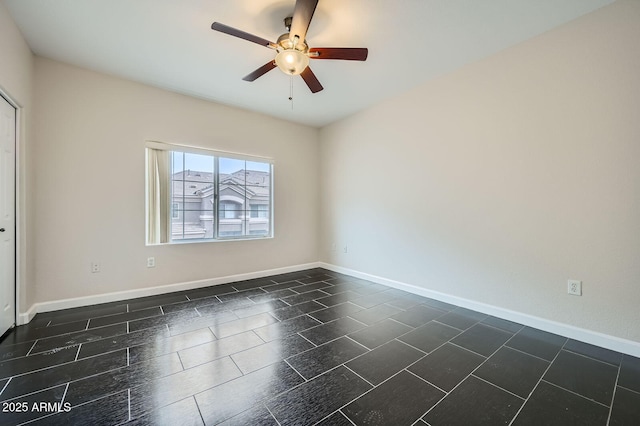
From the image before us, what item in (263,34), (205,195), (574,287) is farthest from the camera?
(205,195)

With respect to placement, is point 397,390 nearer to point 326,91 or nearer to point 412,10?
point 412,10

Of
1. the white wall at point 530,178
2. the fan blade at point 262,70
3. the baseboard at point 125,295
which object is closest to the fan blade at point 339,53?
the fan blade at point 262,70

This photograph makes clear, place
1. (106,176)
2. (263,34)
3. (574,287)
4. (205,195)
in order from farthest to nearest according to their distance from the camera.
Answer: (205,195) → (106,176) → (263,34) → (574,287)

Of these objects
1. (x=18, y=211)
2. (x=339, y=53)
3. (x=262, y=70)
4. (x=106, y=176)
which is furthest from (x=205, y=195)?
(x=339, y=53)

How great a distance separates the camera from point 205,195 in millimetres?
3850

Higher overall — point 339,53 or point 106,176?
point 339,53

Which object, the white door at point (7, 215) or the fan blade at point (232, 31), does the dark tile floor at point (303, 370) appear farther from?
the fan blade at point (232, 31)

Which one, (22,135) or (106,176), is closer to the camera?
(22,135)

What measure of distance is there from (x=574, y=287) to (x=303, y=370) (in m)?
2.35

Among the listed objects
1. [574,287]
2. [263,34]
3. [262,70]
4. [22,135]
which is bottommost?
[574,287]

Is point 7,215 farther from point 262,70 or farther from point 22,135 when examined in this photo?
point 262,70

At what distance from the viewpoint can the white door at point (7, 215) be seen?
2.15 metres

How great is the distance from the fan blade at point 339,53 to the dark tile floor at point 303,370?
7.54 feet

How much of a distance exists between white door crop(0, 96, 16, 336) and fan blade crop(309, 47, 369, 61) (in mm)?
2555
